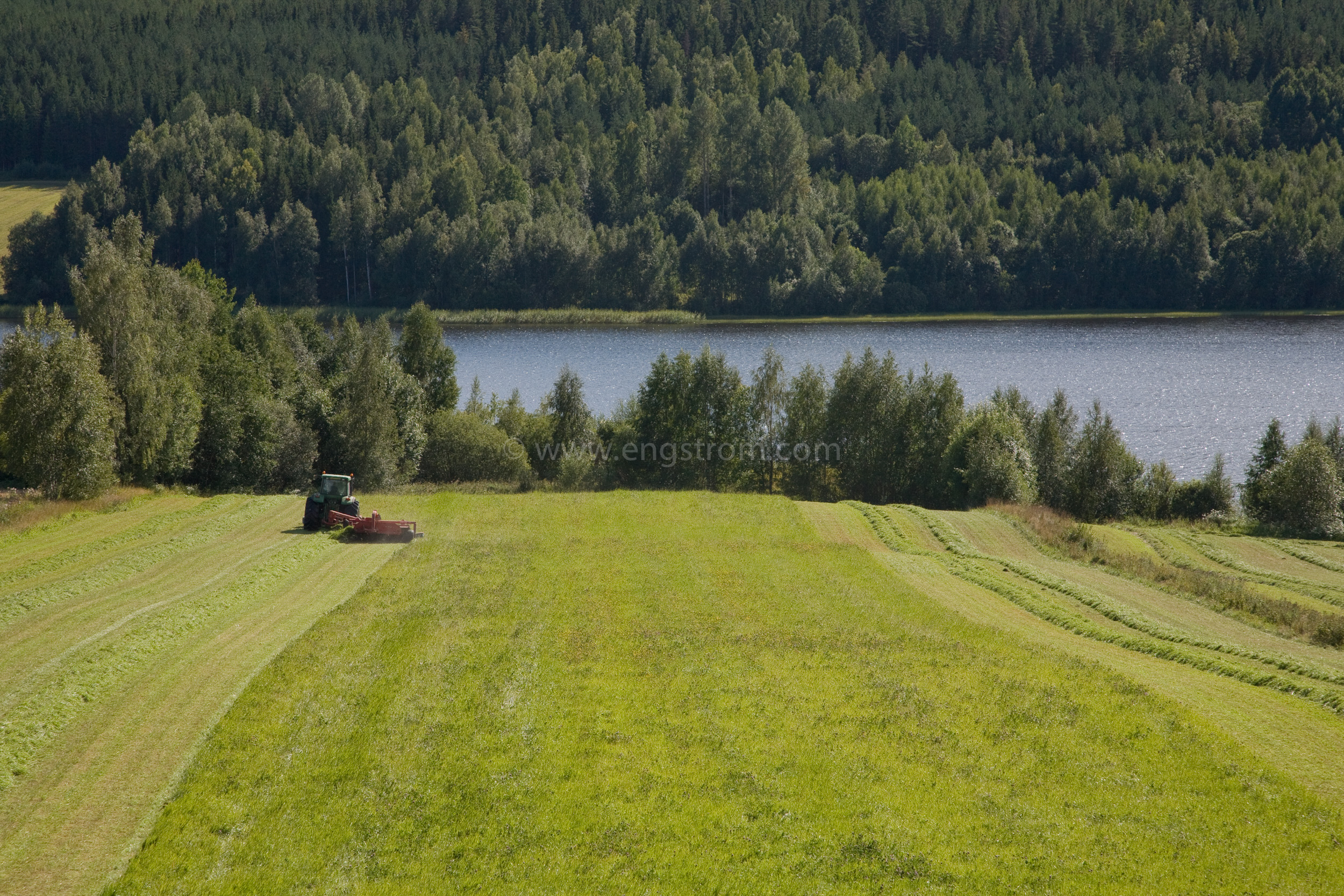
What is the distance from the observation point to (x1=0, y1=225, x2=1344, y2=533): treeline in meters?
50.1

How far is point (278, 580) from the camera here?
108 ft

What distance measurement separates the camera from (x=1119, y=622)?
32.6 metres

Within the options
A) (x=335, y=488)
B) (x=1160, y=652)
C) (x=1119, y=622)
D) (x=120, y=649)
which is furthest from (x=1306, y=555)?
(x=120, y=649)

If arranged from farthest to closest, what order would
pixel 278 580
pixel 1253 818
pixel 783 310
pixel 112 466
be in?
pixel 783 310
pixel 112 466
pixel 278 580
pixel 1253 818

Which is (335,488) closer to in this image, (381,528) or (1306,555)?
(381,528)

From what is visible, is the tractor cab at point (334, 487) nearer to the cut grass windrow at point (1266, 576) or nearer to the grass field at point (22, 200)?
the cut grass windrow at point (1266, 576)

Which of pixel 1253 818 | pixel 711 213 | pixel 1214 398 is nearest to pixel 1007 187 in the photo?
pixel 711 213

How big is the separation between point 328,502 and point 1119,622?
2970cm

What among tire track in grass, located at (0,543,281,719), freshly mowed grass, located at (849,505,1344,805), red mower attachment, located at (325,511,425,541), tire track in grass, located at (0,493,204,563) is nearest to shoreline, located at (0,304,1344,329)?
tire track in grass, located at (0,493,204,563)

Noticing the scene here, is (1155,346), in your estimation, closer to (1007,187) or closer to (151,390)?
(1007,187)

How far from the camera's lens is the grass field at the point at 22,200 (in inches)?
6083

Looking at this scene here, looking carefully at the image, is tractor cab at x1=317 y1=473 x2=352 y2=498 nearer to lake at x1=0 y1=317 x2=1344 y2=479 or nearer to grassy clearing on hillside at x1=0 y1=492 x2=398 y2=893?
grassy clearing on hillside at x1=0 y1=492 x2=398 y2=893

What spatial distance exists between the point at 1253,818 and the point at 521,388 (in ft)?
272

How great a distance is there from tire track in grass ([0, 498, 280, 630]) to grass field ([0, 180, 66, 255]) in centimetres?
13046
